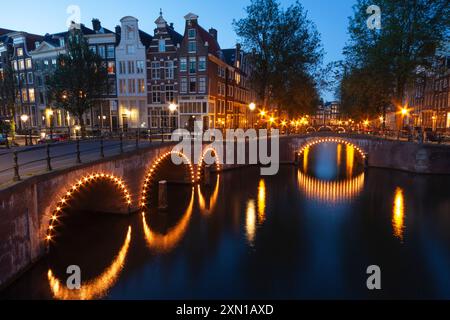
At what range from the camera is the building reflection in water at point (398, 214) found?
16.9 metres

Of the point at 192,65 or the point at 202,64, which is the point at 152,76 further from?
the point at 202,64

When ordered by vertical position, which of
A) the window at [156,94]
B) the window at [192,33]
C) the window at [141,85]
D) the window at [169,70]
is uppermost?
the window at [192,33]

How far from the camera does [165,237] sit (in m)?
16.0

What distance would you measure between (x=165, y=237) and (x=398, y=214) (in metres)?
14.7

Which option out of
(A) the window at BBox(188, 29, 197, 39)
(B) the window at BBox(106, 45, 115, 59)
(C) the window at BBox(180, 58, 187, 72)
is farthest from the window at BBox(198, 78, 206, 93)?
(B) the window at BBox(106, 45, 115, 59)

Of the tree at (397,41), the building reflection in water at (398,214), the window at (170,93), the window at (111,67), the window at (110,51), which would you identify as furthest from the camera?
the window at (111,67)

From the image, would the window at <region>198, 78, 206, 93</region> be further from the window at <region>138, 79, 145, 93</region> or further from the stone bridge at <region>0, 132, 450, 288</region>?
the stone bridge at <region>0, 132, 450, 288</region>

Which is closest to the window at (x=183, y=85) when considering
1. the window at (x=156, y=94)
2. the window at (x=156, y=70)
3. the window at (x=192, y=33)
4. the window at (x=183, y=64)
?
the window at (x=183, y=64)

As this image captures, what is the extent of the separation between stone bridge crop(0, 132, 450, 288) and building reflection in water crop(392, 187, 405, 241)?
833 cm

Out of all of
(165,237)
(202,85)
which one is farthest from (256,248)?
(202,85)

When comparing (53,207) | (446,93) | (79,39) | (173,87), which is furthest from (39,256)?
(446,93)

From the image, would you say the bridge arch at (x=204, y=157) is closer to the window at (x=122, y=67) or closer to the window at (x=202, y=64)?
the window at (x=202, y=64)

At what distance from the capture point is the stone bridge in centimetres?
986

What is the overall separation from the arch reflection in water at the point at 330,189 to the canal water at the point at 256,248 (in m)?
0.24
